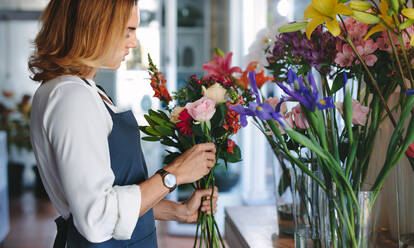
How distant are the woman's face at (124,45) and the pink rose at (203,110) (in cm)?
23

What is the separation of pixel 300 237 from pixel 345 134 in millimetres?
262

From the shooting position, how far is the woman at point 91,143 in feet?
2.97

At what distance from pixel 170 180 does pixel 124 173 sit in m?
0.13

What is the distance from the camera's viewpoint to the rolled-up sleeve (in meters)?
0.90

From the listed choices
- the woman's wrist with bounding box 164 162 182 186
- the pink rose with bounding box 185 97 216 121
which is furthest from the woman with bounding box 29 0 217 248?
the pink rose with bounding box 185 97 216 121

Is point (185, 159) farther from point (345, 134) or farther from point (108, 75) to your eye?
point (108, 75)

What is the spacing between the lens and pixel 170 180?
1.02 meters

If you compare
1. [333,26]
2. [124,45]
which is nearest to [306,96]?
[333,26]

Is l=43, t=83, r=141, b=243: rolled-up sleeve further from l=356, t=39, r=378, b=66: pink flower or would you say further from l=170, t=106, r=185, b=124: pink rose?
l=356, t=39, r=378, b=66: pink flower

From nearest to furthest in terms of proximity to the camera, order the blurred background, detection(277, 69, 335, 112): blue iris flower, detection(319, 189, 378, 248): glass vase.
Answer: detection(277, 69, 335, 112): blue iris flower, detection(319, 189, 378, 248): glass vase, the blurred background

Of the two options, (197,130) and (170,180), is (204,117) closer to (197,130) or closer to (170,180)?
(197,130)

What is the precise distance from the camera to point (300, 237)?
1000 mm

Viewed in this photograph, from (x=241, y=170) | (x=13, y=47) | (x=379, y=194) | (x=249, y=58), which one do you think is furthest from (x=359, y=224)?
(x=13, y=47)

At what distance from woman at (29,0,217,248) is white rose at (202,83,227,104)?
12 centimetres
